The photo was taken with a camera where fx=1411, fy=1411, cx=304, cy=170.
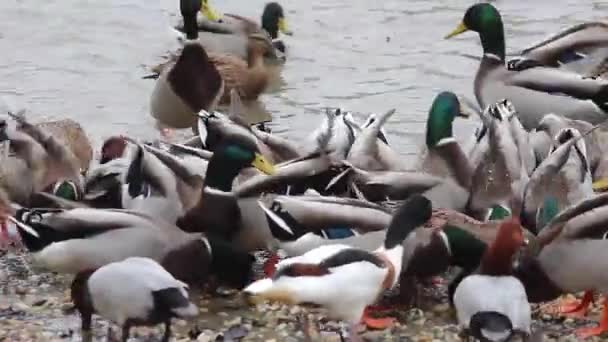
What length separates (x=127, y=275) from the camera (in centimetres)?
530

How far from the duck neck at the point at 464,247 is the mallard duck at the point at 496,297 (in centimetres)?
39

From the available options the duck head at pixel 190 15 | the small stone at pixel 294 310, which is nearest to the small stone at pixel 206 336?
the small stone at pixel 294 310

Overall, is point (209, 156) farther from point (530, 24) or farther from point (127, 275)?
point (530, 24)

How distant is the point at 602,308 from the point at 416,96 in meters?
4.36

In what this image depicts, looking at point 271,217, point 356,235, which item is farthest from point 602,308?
point 271,217

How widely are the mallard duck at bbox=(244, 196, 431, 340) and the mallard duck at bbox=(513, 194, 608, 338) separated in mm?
722

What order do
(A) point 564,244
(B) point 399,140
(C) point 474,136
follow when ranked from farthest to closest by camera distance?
(B) point 399,140
(C) point 474,136
(A) point 564,244

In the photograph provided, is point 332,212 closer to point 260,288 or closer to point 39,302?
point 260,288

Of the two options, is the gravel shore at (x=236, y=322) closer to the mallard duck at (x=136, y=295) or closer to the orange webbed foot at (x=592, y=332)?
the orange webbed foot at (x=592, y=332)

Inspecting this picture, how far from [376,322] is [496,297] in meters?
0.76

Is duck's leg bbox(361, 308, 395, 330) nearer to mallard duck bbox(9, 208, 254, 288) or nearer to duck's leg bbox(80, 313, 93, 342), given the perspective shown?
mallard duck bbox(9, 208, 254, 288)

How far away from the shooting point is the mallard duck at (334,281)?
5.34 m

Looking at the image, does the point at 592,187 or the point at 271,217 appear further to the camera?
the point at 592,187

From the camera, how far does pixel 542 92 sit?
890cm
